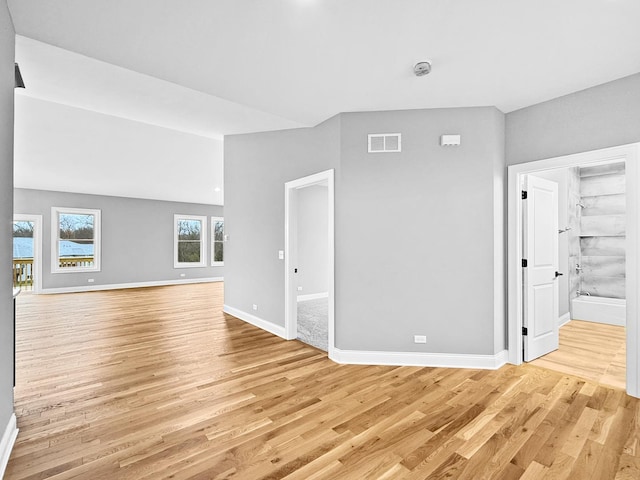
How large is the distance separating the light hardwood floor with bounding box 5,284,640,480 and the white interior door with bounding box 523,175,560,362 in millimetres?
468

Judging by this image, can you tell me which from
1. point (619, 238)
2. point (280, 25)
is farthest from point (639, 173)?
point (619, 238)

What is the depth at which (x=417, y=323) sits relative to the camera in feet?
11.0

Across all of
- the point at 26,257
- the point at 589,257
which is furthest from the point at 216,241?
the point at 589,257

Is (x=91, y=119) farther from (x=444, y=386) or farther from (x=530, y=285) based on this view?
(x=530, y=285)

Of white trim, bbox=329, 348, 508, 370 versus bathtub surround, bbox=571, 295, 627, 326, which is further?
bathtub surround, bbox=571, 295, 627, 326

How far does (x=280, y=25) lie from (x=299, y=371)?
9.66ft

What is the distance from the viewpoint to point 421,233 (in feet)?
11.0

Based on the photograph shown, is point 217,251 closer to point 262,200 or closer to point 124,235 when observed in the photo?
point 124,235

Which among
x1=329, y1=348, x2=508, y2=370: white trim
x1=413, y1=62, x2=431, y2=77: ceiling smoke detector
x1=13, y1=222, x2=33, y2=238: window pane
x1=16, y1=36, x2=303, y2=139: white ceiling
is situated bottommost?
x1=329, y1=348, x2=508, y2=370: white trim

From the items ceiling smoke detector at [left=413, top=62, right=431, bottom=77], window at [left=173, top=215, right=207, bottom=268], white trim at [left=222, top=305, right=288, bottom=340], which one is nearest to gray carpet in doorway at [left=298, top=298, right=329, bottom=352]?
white trim at [left=222, top=305, right=288, bottom=340]

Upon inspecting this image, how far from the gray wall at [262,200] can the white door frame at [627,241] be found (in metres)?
1.94

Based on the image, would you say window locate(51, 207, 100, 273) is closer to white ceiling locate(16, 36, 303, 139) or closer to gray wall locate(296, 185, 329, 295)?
gray wall locate(296, 185, 329, 295)

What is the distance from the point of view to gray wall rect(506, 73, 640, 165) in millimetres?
2682

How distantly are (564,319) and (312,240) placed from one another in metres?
4.67
